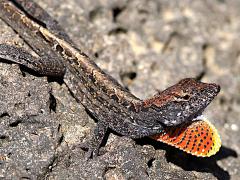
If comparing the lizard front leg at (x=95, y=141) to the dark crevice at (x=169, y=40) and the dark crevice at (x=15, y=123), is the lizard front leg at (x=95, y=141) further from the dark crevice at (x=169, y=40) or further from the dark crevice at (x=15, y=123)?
the dark crevice at (x=169, y=40)

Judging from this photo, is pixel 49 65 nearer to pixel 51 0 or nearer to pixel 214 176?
pixel 51 0

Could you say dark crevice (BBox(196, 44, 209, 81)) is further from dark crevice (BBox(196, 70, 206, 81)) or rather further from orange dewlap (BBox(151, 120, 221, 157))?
orange dewlap (BBox(151, 120, 221, 157))

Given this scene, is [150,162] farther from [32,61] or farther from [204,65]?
[204,65]

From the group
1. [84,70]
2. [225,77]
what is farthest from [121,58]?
[225,77]

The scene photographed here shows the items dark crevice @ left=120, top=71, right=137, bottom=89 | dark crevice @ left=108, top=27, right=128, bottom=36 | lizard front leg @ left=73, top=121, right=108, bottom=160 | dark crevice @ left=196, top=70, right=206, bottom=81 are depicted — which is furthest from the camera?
dark crevice @ left=196, top=70, right=206, bottom=81

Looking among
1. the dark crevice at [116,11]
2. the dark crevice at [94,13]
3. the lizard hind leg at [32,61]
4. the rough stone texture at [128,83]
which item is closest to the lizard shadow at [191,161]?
the rough stone texture at [128,83]

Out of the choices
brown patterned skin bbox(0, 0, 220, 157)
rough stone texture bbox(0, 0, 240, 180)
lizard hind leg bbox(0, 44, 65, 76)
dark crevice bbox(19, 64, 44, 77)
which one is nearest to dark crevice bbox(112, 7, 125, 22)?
rough stone texture bbox(0, 0, 240, 180)

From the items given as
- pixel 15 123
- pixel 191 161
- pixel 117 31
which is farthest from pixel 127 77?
pixel 15 123
